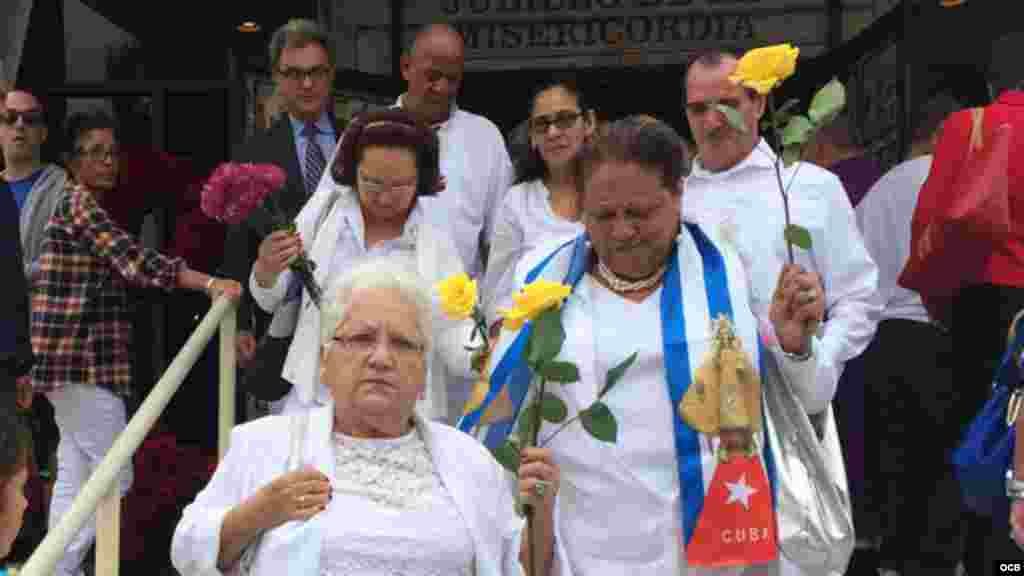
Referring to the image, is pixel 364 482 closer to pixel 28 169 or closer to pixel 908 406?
pixel 908 406

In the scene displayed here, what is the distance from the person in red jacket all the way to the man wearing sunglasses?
307cm

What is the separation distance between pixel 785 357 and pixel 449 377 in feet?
4.98

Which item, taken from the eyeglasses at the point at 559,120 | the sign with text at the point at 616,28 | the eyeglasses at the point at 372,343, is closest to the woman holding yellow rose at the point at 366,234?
the eyeglasses at the point at 559,120

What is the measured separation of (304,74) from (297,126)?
172 mm

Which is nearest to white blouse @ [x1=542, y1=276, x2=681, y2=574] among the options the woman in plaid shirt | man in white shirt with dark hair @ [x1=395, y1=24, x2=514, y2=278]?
man in white shirt with dark hair @ [x1=395, y1=24, x2=514, y2=278]

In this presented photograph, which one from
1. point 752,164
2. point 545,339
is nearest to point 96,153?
point 752,164

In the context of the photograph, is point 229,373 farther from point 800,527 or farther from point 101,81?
point 101,81

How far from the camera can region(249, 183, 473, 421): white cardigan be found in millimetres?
4965

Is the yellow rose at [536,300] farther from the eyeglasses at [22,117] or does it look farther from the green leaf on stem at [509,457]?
the eyeglasses at [22,117]

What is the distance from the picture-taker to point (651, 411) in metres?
3.94

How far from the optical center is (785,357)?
3.97 metres

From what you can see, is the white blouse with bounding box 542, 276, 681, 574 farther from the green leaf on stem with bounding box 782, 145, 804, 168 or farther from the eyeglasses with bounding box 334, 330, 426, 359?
the green leaf on stem with bounding box 782, 145, 804, 168

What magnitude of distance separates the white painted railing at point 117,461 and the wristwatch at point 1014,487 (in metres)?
2.02

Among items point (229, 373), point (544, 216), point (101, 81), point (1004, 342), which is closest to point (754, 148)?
point (544, 216)
